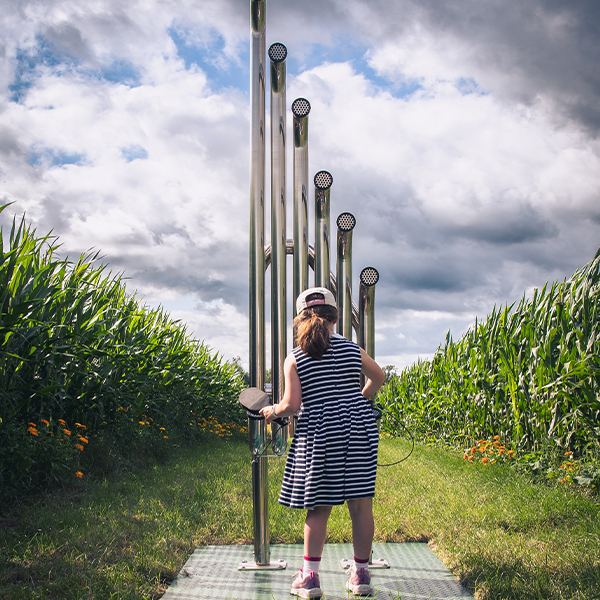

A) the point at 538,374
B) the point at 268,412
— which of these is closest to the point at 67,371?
the point at 268,412

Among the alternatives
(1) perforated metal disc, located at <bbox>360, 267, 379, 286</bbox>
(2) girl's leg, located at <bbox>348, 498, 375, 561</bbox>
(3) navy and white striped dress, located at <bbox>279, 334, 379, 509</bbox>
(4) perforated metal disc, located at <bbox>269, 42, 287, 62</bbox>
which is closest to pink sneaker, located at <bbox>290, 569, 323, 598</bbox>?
(2) girl's leg, located at <bbox>348, 498, 375, 561</bbox>

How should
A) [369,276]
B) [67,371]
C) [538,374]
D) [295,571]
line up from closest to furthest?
1. [295,571]
2. [369,276]
3. [67,371]
4. [538,374]

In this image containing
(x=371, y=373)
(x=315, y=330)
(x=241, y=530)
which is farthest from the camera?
(x=241, y=530)

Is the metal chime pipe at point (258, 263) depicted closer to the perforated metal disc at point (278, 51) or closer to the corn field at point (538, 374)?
the perforated metal disc at point (278, 51)

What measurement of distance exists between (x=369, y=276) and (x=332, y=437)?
133 cm

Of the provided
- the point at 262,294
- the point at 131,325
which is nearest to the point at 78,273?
the point at 131,325

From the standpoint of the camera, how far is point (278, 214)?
3.37 metres

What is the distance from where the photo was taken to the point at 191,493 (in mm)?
4746

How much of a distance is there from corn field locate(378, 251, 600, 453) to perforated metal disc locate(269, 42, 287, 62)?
3648 mm

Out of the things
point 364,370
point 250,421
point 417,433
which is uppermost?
point 364,370

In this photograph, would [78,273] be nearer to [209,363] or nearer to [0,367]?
[0,367]

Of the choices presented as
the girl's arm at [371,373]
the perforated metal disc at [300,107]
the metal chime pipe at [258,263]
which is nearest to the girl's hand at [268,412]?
the metal chime pipe at [258,263]

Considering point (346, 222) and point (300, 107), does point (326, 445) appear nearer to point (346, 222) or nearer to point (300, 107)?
point (346, 222)

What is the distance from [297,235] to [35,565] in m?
2.48
